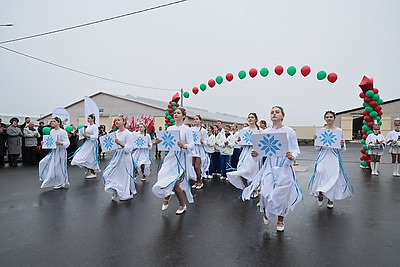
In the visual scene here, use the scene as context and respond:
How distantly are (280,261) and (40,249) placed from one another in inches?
112

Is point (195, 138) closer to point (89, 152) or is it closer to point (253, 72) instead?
point (89, 152)

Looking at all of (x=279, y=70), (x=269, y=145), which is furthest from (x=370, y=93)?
(x=269, y=145)

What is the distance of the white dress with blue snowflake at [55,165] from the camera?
6977 millimetres

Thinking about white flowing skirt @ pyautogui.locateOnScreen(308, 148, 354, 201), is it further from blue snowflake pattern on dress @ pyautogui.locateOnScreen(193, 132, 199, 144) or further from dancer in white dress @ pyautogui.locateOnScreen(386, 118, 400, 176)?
dancer in white dress @ pyautogui.locateOnScreen(386, 118, 400, 176)

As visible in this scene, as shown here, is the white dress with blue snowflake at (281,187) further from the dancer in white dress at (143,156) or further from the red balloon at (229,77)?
the red balloon at (229,77)

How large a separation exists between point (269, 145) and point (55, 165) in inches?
213

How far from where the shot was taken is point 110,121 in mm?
27938

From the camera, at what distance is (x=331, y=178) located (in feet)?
17.8

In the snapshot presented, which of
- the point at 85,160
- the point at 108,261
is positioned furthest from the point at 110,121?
the point at 108,261

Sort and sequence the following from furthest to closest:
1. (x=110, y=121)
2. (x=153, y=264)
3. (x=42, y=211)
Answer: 1. (x=110, y=121)
2. (x=42, y=211)
3. (x=153, y=264)

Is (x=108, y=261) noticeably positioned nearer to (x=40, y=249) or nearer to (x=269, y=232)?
(x=40, y=249)

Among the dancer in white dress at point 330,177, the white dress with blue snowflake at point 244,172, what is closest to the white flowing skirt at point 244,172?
the white dress with blue snowflake at point 244,172

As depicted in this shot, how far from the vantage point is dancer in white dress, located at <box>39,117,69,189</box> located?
6977mm

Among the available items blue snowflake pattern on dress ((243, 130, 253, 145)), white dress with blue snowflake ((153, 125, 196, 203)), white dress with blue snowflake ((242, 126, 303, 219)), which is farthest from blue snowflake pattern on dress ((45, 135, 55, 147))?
white dress with blue snowflake ((242, 126, 303, 219))
